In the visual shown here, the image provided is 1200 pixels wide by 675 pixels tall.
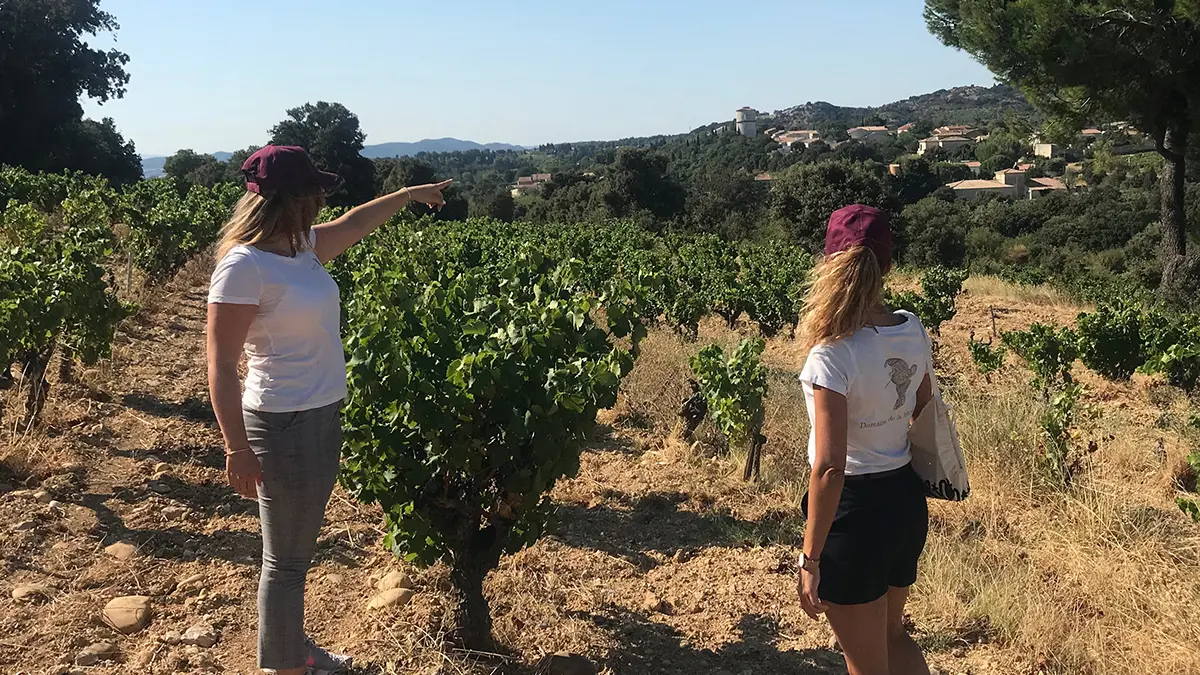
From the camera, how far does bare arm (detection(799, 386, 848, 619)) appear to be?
1924 mm

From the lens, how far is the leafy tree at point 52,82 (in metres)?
30.0

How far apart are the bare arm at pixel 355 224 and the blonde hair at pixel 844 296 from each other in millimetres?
1508

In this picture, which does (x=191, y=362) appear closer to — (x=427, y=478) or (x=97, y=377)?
(x=97, y=377)

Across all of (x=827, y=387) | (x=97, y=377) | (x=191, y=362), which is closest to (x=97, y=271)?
(x=97, y=377)

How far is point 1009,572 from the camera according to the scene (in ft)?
11.6

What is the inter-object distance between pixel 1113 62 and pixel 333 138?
39.9 meters

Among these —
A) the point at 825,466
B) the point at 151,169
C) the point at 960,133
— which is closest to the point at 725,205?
the point at 825,466

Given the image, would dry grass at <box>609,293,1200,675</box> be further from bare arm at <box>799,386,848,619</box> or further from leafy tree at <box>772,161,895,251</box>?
leafy tree at <box>772,161,895,251</box>

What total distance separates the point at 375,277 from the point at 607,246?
10.8 m

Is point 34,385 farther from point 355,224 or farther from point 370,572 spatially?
point 355,224

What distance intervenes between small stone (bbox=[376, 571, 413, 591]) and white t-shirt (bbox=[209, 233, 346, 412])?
145cm

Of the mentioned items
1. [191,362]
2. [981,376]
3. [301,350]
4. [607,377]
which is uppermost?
[301,350]

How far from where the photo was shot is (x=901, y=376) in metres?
2.09

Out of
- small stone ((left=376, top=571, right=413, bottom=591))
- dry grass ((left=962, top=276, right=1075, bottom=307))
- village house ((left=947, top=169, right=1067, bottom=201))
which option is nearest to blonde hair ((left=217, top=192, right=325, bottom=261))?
small stone ((left=376, top=571, right=413, bottom=591))
